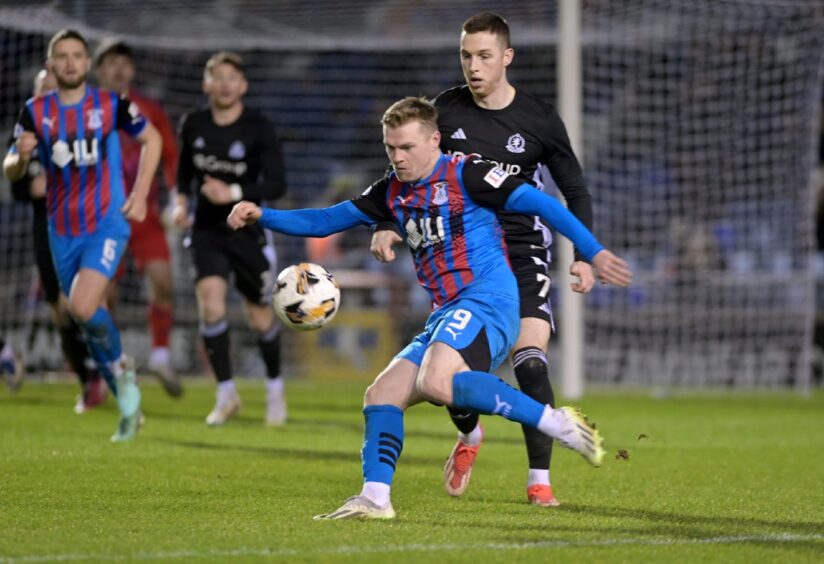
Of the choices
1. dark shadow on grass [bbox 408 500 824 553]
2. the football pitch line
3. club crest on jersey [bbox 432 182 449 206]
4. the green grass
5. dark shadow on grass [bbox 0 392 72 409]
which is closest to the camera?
the football pitch line

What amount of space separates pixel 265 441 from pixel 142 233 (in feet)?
10.5

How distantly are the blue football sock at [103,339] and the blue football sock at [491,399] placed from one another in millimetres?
3270

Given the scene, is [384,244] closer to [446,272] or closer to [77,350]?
[446,272]

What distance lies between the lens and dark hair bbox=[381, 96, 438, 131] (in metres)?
5.30

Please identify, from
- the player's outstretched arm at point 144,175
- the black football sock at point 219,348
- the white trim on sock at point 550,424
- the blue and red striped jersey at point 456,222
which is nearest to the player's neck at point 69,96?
the player's outstretched arm at point 144,175

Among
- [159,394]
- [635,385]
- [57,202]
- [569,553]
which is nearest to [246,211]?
[569,553]

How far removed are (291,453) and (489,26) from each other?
Answer: 9.13ft

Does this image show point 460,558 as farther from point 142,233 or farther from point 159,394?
point 159,394

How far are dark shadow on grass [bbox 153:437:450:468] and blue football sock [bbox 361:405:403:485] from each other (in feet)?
6.51

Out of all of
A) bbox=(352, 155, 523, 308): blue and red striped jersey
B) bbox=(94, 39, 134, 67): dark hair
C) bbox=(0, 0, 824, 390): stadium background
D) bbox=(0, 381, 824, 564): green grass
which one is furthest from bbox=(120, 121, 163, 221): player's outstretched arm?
bbox=(0, 0, 824, 390): stadium background

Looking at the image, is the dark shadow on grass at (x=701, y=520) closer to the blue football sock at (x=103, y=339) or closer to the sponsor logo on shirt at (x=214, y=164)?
the blue football sock at (x=103, y=339)

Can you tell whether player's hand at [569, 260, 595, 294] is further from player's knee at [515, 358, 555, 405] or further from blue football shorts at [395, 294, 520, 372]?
player's knee at [515, 358, 555, 405]

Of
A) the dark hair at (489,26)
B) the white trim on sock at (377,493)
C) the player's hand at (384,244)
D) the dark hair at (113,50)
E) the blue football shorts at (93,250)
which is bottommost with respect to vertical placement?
the white trim on sock at (377,493)

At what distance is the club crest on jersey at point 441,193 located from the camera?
5.41m
